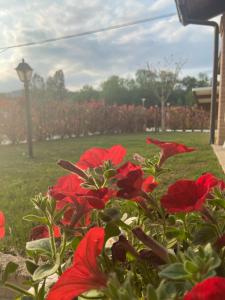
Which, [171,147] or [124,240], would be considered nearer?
[124,240]

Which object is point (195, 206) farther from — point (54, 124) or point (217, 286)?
point (54, 124)

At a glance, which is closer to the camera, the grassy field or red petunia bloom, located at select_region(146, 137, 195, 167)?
red petunia bloom, located at select_region(146, 137, 195, 167)

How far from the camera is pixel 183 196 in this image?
0.57 meters

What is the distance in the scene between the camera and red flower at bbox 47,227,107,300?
0.45 meters

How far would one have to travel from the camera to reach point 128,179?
57cm

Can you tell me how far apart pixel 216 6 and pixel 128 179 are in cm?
443

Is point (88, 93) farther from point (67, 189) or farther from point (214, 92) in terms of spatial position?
point (67, 189)

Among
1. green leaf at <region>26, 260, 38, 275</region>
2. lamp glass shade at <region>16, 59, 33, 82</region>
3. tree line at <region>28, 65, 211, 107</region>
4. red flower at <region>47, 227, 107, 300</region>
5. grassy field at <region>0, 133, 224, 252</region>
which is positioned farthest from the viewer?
tree line at <region>28, 65, 211, 107</region>

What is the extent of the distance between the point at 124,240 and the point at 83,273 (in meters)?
0.11

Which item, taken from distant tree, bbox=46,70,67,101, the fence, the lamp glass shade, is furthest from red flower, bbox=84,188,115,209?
distant tree, bbox=46,70,67,101

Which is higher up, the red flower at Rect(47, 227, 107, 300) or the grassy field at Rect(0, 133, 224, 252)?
the red flower at Rect(47, 227, 107, 300)

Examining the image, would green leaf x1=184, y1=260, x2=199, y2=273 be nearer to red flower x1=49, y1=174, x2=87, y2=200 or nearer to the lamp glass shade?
red flower x1=49, y1=174, x2=87, y2=200

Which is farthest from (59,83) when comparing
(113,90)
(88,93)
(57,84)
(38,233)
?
(38,233)

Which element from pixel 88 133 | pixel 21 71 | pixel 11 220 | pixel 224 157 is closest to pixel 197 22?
pixel 224 157
